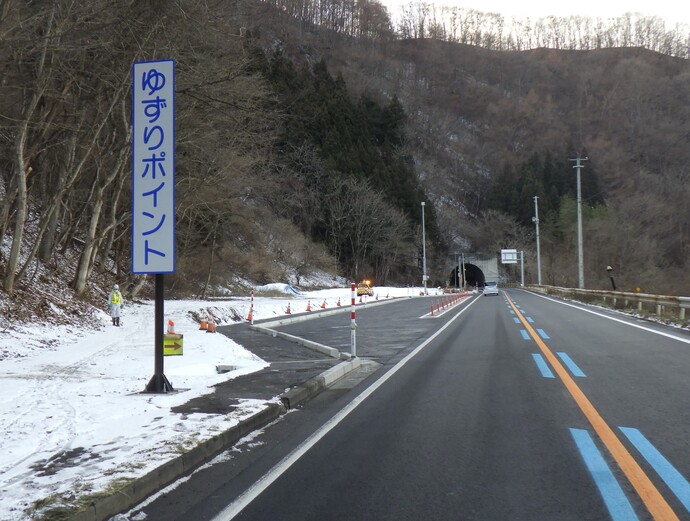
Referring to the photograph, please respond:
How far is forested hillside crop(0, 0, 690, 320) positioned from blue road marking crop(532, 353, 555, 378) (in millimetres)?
10842

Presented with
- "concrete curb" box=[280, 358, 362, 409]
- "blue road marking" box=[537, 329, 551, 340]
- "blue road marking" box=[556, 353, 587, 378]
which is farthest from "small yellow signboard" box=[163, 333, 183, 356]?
"blue road marking" box=[537, 329, 551, 340]

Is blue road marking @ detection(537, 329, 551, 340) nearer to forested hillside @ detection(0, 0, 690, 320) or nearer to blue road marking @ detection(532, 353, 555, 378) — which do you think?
blue road marking @ detection(532, 353, 555, 378)

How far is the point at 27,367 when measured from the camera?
34.0 ft

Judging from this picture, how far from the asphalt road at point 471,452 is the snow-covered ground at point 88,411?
2.06ft

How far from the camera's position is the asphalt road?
4.11 m

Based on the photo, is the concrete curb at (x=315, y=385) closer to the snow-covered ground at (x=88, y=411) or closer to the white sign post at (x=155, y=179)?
the snow-covered ground at (x=88, y=411)

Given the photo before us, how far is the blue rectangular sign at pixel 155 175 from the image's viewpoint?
26.7ft

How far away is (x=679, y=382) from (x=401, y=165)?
81292 mm

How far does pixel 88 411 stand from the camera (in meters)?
6.90

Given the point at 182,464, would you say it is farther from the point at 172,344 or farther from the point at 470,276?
the point at 470,276

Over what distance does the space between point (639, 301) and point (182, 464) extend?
24.1 m

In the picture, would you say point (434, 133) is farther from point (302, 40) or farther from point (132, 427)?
point (132, 427)

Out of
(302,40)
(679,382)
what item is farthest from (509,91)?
(679,382)

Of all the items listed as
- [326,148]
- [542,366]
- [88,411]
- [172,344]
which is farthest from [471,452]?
[326,148]
